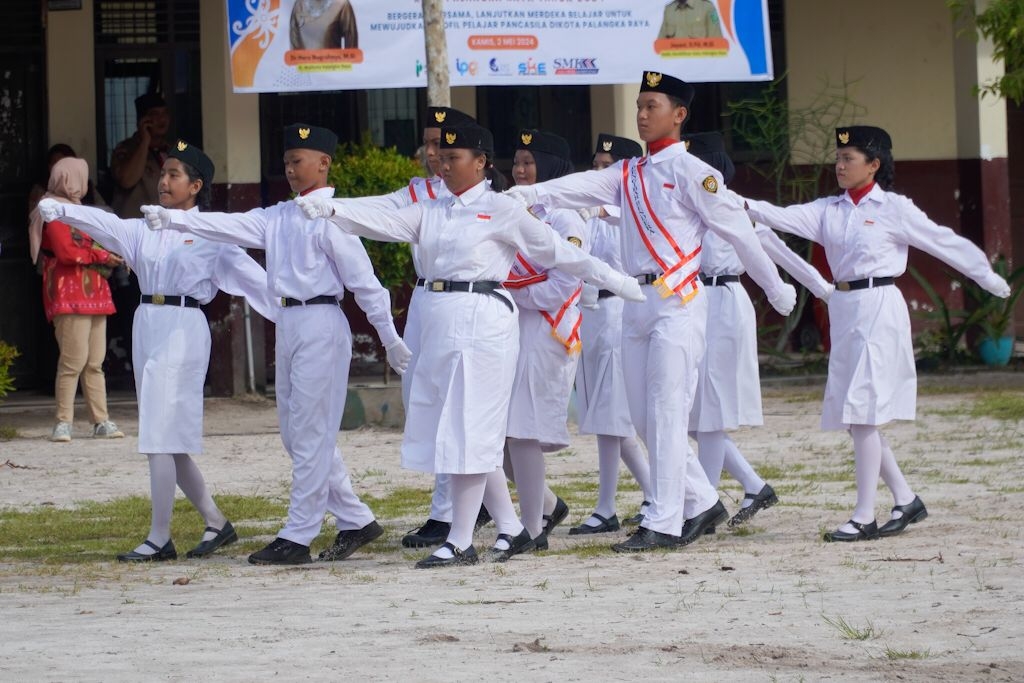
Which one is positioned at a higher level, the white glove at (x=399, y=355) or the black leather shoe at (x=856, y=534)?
the white glove at (x=399, y=355)

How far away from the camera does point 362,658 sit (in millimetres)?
5770

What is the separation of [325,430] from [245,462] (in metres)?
3.72

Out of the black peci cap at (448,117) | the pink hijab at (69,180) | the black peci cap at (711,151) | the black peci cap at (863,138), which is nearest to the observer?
the black peci cap at (448,117)

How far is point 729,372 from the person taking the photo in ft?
29.1

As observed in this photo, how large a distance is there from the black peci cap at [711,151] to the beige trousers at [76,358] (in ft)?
16.1

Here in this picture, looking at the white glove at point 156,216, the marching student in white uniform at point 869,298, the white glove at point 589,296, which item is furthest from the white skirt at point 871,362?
the white glove at point 156,216

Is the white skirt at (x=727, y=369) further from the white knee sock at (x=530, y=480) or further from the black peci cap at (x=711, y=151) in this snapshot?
the white knee sock at (x=530, y=480)

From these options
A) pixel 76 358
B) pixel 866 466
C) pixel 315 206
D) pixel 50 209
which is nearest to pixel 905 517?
pixel 866 466

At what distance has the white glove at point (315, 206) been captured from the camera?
7.19 metres

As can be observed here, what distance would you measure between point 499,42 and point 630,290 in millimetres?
7048

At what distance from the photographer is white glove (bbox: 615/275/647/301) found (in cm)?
749

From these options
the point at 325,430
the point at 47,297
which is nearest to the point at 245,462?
the point at 47,297

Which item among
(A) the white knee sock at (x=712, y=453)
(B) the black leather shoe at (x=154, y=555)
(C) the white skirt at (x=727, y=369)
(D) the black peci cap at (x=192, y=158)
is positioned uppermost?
(D) the black peci cap at (x=192, y=158)

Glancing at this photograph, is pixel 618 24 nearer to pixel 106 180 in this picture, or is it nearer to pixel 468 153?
pixel 106 180
